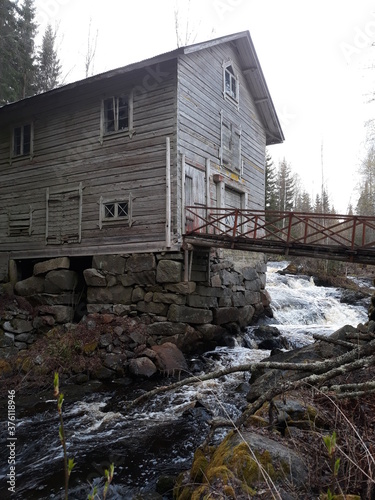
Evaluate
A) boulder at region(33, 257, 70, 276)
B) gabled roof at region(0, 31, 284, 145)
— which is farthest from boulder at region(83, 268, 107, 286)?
gabled roof at region(0, 31, 284, 145)

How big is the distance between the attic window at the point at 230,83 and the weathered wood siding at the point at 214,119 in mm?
262

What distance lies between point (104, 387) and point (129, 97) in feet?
27.7

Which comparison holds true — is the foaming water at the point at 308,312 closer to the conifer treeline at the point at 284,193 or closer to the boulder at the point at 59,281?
the boulder at the point at 59,281

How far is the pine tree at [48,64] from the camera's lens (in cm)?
2767

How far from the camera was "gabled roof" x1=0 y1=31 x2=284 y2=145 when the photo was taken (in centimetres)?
1016

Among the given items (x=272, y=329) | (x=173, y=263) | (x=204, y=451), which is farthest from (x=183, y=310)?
(x=204, y=451)

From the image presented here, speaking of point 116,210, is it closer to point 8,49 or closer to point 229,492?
point 229,492

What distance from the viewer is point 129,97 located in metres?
11.2

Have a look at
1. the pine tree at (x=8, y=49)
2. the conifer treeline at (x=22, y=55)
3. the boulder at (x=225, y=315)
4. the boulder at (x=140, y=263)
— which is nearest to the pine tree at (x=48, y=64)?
the conifer treeline at (x=22, y=55)

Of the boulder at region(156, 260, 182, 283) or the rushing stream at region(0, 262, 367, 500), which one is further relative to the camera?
the boulder at region(156, 260, 182, 283)

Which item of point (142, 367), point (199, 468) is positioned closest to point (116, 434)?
point (199, 468)

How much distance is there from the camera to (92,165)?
1181 centimetres

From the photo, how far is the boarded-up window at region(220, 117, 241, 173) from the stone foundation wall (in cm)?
345

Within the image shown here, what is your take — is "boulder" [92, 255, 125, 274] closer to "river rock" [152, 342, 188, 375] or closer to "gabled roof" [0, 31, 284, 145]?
"river rock" [152, 342, 188, 375]
